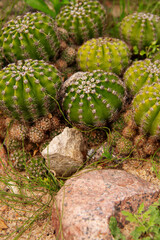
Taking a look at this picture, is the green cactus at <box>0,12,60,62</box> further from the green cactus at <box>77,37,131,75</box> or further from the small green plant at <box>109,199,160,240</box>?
the small green plant at <box>109,199,160,240</box>

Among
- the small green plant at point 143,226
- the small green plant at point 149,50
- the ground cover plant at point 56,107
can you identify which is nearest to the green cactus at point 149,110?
the ground cover plant at point 56,107

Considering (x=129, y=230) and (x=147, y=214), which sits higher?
(x=147, y=214)

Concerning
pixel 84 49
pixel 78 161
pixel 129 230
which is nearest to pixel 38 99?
pixel 78 161

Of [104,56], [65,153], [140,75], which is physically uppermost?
[104,56]

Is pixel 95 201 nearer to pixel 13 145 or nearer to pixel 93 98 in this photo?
pixel 93 98

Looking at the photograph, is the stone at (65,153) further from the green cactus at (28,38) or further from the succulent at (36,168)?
the green cactus at (28,38)

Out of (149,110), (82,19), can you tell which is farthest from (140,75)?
(82,19)

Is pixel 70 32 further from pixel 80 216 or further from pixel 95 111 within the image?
pixel 80 216
